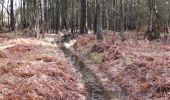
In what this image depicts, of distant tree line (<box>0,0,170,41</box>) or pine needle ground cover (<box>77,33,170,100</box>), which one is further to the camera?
distant tree line (<box>0,0,170,41</box>)

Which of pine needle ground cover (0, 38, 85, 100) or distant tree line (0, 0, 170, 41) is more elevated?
distant tree line (0, 0, 170, 41)

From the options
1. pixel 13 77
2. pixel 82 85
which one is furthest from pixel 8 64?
pixel 82 85

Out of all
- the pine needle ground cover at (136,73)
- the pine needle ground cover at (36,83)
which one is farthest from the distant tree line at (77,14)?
the pine needle ground cover at (36,83)

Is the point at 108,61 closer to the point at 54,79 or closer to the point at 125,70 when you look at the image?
the point at 125,70

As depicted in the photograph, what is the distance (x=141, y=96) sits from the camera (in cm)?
1293

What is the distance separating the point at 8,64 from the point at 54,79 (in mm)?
2500

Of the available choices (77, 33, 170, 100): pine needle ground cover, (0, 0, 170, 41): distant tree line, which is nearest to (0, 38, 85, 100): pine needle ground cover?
(77, 33, 170, 100): pine needle ground cover

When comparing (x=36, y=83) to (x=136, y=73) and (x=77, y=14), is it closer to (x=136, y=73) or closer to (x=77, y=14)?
(x=136, y=73)

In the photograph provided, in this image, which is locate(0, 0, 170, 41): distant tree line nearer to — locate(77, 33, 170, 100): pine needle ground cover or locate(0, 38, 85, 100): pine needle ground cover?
locate(77, 33, 170, 100): pine needle ground cover

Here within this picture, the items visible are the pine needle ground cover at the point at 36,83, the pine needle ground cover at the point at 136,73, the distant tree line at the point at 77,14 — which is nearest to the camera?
the pine needle ground cover at the point at 36,83

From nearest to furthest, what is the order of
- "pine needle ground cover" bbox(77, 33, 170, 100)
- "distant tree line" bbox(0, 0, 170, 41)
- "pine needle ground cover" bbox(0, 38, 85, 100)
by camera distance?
"pine needle ground cover" bbox(0, 38, 85, 100) < "pine needle ground cover" bbox(77, 33, 170, 100) < "distant tree line" bbox(0, 0, 170, 41)

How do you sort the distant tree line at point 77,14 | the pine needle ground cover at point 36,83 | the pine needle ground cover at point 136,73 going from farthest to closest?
the distant tree line at point 77,14 < the pine needle ground cover at point 136,73 < the pine needle ground cover at point 36,83

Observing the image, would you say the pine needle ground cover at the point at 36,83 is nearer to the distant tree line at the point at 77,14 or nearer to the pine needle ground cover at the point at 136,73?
the pine needle ground cover at the point at 136,73

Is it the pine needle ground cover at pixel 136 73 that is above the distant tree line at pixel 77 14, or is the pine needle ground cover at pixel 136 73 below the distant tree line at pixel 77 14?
below
